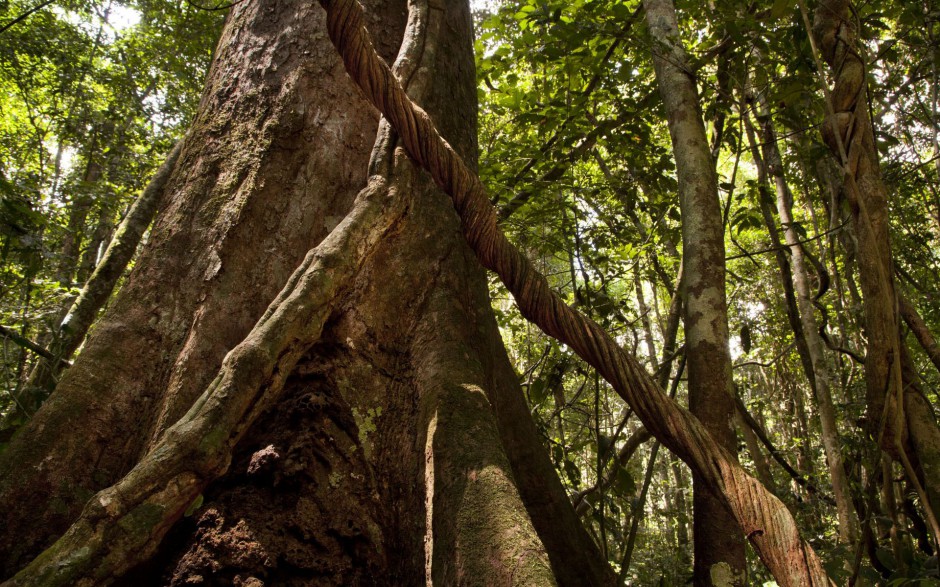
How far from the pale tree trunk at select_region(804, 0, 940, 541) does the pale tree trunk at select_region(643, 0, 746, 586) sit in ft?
1.17

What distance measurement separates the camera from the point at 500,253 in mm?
1533

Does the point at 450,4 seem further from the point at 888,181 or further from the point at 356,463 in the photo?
the point at 888,181

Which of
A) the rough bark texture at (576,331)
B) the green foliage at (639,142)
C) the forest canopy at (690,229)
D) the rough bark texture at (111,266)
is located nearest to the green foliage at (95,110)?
the forest canopy at (690,229)

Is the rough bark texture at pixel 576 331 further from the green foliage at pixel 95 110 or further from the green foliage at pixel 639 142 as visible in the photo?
the green foliage at pixel 95 110

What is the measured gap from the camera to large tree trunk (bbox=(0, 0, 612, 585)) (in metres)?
1.17

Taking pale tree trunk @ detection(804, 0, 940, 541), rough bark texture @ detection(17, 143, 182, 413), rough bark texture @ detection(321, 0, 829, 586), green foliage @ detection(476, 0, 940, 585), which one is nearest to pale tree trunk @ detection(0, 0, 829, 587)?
rough bark texture @ detection(321, 0, 829, 586)

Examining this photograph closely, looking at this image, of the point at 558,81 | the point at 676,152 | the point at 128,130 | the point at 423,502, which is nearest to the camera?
the point at 423,502

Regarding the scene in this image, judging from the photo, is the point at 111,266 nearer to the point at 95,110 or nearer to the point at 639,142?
the point at 639,142

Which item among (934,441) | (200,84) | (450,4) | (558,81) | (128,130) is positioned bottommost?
(934,441)

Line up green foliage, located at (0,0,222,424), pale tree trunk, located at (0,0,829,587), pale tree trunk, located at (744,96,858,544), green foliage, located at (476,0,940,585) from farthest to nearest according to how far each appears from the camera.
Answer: green foliage, located at (0,0,222,424) → pale tree trunk, located at (744,96,858,544) → green foliage, located at (476,0,940,585) → pale tree trunk, located at (0,0,829,587)

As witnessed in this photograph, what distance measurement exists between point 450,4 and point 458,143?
72 cm

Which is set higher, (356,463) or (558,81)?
(558,81)

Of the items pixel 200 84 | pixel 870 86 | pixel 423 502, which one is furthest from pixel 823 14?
pixel 200 84

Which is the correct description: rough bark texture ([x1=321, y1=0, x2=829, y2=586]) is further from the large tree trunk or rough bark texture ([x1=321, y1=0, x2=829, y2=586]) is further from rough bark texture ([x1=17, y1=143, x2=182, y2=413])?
rough bark texture ([x1=17, y1=143, x2=182, y2=413])
